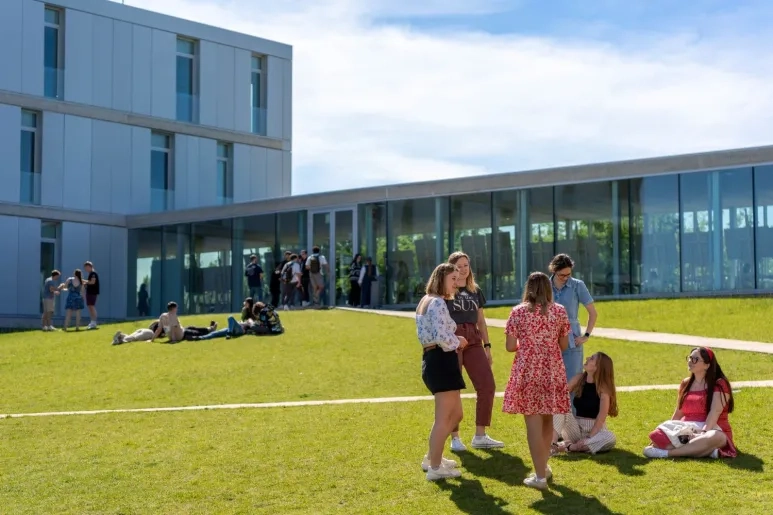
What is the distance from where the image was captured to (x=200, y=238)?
3741 cm

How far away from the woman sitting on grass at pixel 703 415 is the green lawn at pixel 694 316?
10029 mm

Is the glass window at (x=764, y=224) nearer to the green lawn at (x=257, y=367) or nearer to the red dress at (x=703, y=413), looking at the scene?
the green lawn at (x=257, y=367)

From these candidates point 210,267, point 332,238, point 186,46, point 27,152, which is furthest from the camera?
point 186,46

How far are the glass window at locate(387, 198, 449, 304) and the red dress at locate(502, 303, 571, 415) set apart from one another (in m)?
21.7

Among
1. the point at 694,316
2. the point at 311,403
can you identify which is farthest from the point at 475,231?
the point at 311,403

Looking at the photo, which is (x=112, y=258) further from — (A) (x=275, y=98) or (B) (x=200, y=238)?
(A) (x=275, y=98)

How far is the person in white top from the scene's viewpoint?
9.12m

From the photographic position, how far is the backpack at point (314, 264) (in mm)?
29895

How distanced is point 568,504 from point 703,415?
81.2 inches

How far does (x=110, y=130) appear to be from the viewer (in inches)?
1602

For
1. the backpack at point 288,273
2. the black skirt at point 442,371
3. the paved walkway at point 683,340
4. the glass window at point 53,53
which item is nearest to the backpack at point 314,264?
the backpack at point 288,273

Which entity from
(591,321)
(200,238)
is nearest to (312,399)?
(591,321)

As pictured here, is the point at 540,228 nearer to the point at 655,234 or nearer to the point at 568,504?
the point at 655,234

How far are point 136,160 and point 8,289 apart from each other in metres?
6.78
